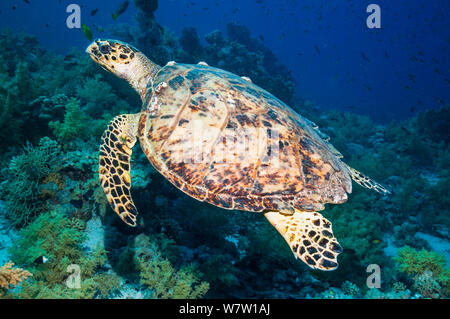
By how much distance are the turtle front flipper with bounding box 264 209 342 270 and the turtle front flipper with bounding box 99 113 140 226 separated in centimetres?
169

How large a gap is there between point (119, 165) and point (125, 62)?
2019mm

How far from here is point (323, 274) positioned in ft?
11.5

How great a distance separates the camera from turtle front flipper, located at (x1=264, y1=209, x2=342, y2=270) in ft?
7.29

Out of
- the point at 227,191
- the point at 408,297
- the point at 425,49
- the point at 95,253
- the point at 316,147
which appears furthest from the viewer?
the point at 425,49

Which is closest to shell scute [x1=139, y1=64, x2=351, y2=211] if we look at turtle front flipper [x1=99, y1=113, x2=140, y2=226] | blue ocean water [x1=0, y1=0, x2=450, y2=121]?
turtle front flipper [x1=99, y1=113, x2=140, y2=226]

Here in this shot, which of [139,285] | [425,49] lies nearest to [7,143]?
[139,285]

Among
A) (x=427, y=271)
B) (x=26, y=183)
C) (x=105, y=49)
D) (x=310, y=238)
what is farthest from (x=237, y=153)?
(x=427, y=271)

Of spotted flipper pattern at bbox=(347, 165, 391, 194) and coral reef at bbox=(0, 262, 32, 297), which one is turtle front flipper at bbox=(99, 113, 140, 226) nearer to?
coral reef at bbox=(0, 262, 32, 297)

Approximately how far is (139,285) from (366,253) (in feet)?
12.8

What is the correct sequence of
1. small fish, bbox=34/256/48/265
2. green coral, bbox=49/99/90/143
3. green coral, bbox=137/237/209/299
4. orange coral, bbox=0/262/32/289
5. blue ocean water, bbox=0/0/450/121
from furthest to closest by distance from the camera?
blue ocean water, bbox=0/0/450/121 < green coral, bbox=49/99/90/143 < green coral, bbox=137/237/209/299 < small fish, bbox=34/256/48/265 < orange coral, bbox=0/262/32/289

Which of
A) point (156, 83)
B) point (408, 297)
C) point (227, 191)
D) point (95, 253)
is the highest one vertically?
point (156, 83)

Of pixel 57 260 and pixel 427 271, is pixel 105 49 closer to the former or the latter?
pixel 57 260

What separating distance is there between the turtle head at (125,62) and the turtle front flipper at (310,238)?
3.07 meters

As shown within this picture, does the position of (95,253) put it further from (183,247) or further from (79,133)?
(79,133)
